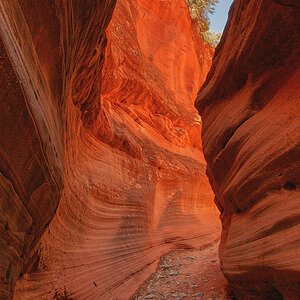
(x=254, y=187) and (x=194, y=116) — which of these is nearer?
(x=254, y=187)

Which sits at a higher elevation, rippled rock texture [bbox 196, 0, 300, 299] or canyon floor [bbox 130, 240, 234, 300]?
rippled rock texture [bbox 196, 0, 300, 299]

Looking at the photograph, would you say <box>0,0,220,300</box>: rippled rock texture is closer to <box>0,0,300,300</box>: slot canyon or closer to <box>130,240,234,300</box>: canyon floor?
<box>0,0,300,300</box>: slot canyon

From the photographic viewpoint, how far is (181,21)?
14.7 metres

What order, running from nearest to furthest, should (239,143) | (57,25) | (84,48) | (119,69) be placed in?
(57,25)
(239,143)
(84,48)
(119,69)

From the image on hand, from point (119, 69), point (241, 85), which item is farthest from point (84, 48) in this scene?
point (119, 69)

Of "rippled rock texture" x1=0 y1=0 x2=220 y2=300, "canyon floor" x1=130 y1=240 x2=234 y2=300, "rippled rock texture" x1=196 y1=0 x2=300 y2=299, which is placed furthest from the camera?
"canyon floor" x1=130 y1=240 x2=234 y2=300

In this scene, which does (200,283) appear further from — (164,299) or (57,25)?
(57,25)

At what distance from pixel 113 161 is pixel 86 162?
3.36ft

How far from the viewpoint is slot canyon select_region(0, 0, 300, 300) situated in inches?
85.4

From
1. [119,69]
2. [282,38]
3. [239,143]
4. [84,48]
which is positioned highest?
[119,69]

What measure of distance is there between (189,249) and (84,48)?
690 cm

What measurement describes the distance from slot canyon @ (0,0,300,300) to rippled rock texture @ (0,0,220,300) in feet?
0.06

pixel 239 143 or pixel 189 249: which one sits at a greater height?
pixel 239 143

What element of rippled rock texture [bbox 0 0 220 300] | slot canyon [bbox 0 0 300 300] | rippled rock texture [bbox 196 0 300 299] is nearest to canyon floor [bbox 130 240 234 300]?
slot canyon [bbox 0 0 300 300]
